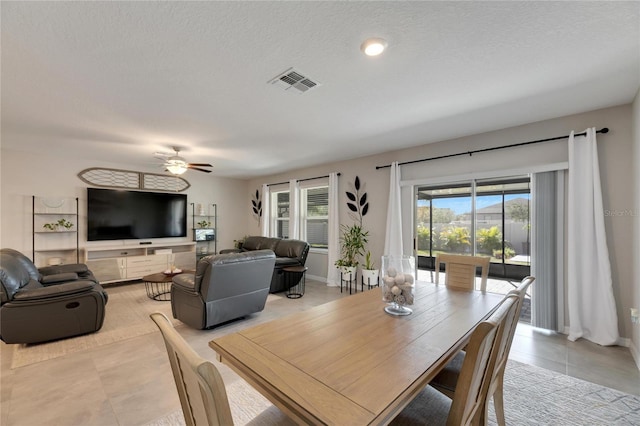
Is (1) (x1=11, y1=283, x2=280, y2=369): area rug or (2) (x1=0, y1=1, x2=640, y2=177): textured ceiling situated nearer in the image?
(2) (x1=0, y1=1, x2=640, y2=177): textured ceiling

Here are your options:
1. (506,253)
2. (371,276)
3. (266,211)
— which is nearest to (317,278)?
(371,276)

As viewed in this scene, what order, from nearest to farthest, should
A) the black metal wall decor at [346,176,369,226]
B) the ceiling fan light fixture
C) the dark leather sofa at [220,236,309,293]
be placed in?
1. the ceiling fan light fixture
2. the dark leather sofa at [220,236,309,293]
3. the black metal wall decor at [346,176,369,226]

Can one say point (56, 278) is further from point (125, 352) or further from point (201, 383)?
point (201, 383)

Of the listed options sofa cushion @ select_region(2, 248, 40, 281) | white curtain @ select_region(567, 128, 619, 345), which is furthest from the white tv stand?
white curtain @ select_region(567, 128, 619, 345)

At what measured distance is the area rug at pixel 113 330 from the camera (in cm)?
264

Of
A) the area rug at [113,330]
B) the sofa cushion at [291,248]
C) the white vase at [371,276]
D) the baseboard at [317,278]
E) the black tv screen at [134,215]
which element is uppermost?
the black tv screen at [134,215]

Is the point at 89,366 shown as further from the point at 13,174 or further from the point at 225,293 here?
the point at 13,174

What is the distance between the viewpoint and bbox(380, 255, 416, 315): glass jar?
169cm

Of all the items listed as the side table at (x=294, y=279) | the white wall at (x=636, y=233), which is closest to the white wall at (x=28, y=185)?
the side table at (x=294, y=279)

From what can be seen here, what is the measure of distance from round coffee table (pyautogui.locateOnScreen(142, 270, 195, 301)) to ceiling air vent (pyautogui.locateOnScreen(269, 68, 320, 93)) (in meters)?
3.43

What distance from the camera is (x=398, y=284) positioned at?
1.70m

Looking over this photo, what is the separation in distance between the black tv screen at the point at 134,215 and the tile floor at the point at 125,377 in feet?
10.1

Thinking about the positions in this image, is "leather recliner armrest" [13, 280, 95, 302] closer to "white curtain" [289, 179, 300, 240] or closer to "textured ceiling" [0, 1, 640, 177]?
"textured ceiling" [0, 1, 640, 177]

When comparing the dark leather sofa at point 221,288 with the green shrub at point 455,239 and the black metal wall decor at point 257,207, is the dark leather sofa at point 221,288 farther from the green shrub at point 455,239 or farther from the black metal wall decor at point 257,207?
the black metal wall decor at point 257,207
